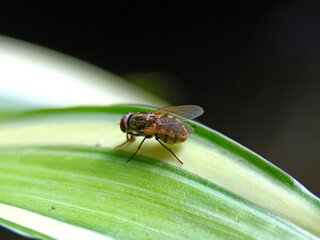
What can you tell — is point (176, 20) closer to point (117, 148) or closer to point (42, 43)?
point (42, 43)

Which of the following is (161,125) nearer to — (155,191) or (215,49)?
(155,191)

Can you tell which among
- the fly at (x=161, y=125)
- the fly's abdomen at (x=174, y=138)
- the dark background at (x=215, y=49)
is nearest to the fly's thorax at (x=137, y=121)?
the fly at (x=161, y=125)

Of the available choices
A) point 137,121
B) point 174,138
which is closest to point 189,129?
point 174,138

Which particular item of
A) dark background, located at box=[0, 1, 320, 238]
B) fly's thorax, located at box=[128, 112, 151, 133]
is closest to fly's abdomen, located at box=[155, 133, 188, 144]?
fly's thorax, located at box=[128, 112, 151, 133]

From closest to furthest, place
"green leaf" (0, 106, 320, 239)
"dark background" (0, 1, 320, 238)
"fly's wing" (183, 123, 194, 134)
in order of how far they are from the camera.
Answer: "green leaf" (0, 106, 320, 239), "fly's wing" (183, 123, 194, 134), "dark background" (0, 1, 320, 238)

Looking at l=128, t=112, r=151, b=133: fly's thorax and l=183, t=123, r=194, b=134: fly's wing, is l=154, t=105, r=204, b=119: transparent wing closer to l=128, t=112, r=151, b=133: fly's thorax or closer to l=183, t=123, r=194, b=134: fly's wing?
l=128, t=112, r=151, b=133: fly's thorax
